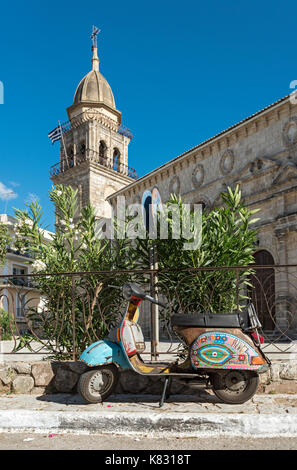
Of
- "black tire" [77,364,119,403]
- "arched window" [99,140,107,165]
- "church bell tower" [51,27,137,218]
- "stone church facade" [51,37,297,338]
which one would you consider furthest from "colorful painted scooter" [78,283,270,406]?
"arched window" [99,140,107,165]

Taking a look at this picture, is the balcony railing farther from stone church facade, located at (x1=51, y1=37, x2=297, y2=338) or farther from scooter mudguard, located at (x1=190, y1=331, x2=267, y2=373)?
scooter mudguard, located at (x1=190, y1=331, x2=267, y2=373)

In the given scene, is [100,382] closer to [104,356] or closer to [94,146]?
[104,356]

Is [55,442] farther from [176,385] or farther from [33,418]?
[176,385]

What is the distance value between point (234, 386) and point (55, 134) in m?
30.5

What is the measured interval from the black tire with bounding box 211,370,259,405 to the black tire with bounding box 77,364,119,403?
1.04m

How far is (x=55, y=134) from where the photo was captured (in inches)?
1250

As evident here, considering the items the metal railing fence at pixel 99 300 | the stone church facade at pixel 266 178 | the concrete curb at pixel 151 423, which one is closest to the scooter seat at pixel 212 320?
the concrete curb at pixel 151 423

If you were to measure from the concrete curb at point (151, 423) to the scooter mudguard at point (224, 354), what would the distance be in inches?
17.9

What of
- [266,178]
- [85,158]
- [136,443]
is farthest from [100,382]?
[85,158]

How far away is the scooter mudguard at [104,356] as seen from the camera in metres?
4.02

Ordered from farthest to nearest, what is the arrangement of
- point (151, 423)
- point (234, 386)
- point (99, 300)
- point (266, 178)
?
point (266, 178) → point (99, 300) → point (234, 386) → point (151, 423)

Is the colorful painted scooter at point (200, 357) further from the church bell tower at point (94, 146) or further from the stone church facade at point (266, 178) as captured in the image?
the church bell tower at point (94, 146)

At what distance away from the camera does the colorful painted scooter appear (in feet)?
12.5
